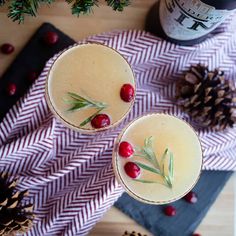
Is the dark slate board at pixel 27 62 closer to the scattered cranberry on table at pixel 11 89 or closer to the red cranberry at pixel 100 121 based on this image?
the scattered cranberry on table at pixel 11 89

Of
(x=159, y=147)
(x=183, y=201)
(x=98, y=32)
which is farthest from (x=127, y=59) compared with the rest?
(x=183, y=201)

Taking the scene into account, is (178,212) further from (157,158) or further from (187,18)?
(187,18)

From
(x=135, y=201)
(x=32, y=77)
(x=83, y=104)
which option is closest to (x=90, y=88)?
(x=83, y=104)

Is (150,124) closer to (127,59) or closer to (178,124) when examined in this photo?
(178,124)

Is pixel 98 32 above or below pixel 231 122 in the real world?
above

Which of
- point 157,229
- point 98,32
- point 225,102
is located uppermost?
point 98,32

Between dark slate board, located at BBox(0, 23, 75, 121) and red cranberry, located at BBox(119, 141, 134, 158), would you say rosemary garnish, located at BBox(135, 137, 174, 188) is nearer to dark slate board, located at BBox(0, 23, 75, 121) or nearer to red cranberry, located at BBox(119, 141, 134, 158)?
red cranberry, located at BBox(119, 141, 134, 158)
